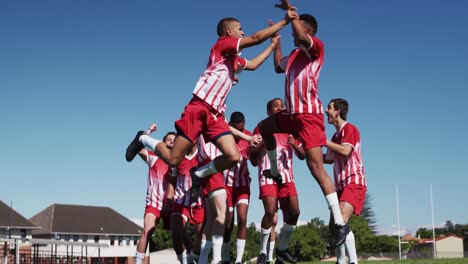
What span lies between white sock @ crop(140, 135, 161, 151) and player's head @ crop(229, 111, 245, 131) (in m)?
2.94

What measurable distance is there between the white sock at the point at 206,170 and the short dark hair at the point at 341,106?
248cm

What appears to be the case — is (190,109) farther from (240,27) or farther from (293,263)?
(293,263)

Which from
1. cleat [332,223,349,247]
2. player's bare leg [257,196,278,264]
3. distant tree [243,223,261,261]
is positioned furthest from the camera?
distant tree [243,223,261,261]

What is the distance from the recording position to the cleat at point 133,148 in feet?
36.9

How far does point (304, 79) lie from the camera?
29.3ft

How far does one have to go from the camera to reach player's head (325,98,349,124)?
10406 mm

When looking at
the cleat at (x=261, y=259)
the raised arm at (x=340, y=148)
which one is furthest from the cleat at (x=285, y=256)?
the raised arm at (x=340, y=148)

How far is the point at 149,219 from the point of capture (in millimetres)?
13102

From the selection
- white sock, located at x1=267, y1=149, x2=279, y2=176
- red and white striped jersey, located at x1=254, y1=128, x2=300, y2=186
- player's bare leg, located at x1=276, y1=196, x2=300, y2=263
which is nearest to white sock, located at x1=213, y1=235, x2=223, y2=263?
white sock, located at x1=267, y1=149, x2=279, y2=176

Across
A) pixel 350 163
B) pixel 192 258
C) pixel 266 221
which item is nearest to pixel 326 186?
pixel 350 163

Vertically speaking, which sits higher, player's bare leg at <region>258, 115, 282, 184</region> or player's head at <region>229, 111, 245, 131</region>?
player's head at <region>229, 111, 245, 131</region>

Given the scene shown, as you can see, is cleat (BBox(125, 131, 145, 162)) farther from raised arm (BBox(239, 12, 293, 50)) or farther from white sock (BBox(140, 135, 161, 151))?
raised arm (BBox(239, 12, 293, 50))

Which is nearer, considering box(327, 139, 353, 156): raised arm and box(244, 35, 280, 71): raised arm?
box(327, 139, 353, 156): raised arm

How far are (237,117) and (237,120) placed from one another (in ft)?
0.30
